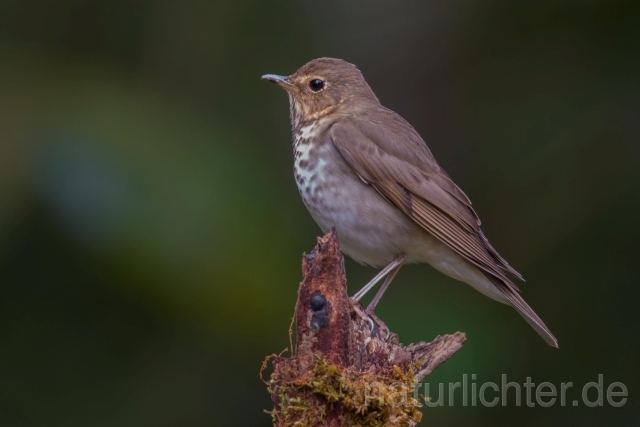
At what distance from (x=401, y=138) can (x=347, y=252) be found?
63cm

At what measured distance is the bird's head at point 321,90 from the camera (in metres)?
4.89

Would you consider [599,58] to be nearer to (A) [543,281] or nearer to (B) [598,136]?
(B) [598,136]

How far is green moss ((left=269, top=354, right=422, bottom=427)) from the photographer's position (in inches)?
128

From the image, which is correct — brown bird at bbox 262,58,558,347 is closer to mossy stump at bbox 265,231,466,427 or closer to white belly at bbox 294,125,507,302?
white belly at bbox 294,125,507,302

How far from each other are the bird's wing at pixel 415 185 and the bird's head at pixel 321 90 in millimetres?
287

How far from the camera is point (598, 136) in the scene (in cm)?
571

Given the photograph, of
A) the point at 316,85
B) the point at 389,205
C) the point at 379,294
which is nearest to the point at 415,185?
the point at 389,205

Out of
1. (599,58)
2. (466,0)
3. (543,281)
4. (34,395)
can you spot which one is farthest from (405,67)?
(34,395)

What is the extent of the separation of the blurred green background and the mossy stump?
1369 millimetres

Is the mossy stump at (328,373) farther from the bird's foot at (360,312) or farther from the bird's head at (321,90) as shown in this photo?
the bird's head at (321,90)

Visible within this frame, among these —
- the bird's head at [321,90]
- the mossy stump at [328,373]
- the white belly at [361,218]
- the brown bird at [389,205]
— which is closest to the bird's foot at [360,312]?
the brown bird at [389,205]

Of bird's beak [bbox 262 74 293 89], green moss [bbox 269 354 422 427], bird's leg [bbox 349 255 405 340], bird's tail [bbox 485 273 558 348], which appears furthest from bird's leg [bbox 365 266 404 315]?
bird's beak [bbox 262 74 293 89]

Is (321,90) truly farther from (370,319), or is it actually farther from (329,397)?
(329,397)

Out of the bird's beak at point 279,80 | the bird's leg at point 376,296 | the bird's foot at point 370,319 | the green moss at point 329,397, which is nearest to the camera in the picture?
the green moss at point 329,397
